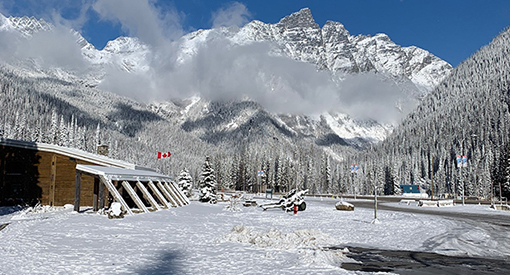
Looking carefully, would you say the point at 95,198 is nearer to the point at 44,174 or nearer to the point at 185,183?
the point at 44,174

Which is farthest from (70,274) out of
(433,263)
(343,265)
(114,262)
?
(433,263)

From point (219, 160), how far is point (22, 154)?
360 ft

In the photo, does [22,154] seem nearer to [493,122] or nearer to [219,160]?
[219,160]

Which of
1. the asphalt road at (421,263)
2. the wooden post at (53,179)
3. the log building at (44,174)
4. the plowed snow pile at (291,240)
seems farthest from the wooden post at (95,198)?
the asphalt road at (421,263)

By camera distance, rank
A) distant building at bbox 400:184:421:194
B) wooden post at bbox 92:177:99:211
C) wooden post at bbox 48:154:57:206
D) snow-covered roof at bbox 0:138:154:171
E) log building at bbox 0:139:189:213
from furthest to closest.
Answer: distant building at bbox 400:184:421:194 → wooden post at bbox 48:154:57:206 → snow-covered roof at bbox 0:138:154:171 → log building at bbox 0:139:189:213 → wooden post at bbox 92:177:99:211

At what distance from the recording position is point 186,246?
14242 millimetres

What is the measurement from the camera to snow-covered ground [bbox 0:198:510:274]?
34.5 ft

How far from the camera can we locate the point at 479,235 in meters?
19.0

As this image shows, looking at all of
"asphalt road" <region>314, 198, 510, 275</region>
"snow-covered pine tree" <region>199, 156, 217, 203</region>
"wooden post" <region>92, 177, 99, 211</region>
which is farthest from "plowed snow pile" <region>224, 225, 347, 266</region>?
"snow-covered pine tree" <region>199, 156, 217, 203</region>

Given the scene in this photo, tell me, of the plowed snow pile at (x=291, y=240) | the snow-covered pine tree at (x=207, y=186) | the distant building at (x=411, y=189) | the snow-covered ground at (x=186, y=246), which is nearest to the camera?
the snow-covered ground at (x=186, y=246)

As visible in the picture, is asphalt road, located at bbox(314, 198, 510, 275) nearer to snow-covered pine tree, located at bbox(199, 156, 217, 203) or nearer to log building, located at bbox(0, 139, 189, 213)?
log building, located at bbox(0, 139, 189, 213)

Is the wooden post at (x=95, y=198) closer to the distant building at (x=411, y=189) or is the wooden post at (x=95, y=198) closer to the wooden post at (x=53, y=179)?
the wooden post at (x=53, y=179)

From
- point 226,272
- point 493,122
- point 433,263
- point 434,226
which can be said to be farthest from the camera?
point 493,122

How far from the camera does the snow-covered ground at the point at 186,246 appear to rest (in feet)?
34.5
